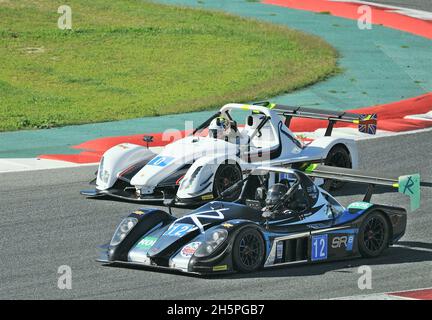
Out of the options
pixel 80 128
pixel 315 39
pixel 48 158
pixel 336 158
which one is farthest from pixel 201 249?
pixel 315 39

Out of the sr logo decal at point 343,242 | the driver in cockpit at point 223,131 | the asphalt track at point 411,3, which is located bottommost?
the sr logo decal at point 343,242

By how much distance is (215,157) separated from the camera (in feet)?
62.7

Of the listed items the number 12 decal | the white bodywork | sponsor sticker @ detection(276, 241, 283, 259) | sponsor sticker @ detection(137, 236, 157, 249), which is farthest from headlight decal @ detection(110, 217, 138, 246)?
the white bodywork

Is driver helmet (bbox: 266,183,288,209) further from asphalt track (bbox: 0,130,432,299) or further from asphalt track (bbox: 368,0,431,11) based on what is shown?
asphalt track (bbox: 368,0,431,11)

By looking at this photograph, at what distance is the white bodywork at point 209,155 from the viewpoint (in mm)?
18953

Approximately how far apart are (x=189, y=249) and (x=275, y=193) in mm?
1637

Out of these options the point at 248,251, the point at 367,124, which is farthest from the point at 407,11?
the point at 248,251

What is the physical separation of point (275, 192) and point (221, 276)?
162 cm

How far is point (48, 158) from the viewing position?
2292 centimetres

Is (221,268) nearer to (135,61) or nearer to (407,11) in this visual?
(135,61)

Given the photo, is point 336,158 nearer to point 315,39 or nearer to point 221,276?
point 221,276

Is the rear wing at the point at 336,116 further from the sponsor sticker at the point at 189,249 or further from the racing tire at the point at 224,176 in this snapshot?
the sponsor sticker at the point at 189,249

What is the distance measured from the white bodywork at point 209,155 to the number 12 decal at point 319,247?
12.5ft

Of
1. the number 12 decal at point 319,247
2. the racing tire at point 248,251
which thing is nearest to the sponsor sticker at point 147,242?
the racing tire at point 248,251
